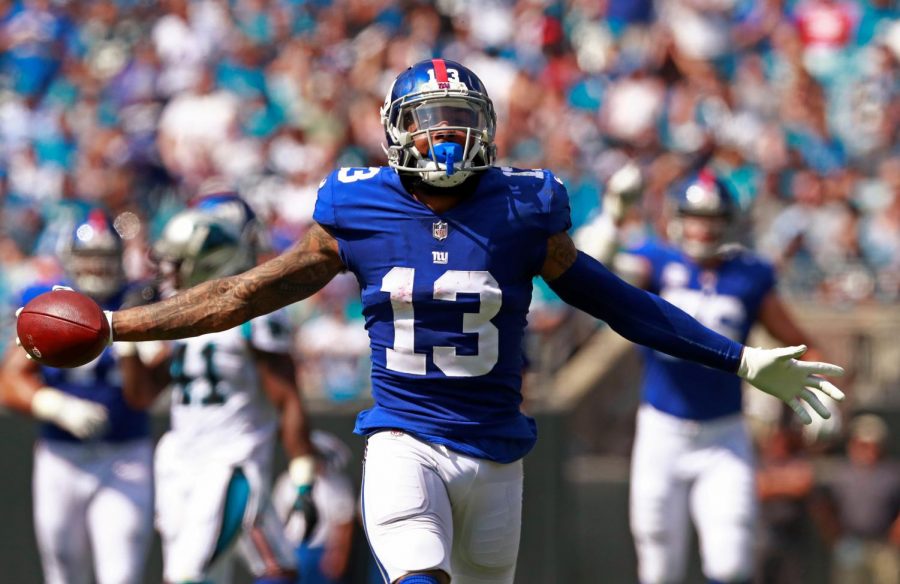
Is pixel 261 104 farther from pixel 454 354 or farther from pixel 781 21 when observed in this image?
pixel 454 354

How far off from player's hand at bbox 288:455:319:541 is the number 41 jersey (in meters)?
1.97

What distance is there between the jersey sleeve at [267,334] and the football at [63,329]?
2021 mm

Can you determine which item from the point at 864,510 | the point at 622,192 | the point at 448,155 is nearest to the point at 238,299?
the point at 448,155

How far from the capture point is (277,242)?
414 inches

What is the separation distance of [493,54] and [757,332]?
3643mm

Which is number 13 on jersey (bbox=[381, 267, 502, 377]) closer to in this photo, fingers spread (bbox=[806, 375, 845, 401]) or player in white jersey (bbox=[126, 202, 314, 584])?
fingers spread (bbox=[806, 375, 845, 401])

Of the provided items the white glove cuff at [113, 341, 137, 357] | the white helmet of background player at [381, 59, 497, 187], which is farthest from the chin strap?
the white glove cuff at [113, 341, 137, 357]

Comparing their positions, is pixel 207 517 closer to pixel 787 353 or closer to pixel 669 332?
pixel 669 332

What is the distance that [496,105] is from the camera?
11.7m

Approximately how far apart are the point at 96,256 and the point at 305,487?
1.45 meters

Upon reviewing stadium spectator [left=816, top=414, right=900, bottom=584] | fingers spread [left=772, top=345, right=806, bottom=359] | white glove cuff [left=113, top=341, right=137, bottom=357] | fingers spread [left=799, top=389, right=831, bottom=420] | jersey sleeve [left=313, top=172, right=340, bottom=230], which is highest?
jersey sleeve [left=313, top=172, right=340, bottom=230]

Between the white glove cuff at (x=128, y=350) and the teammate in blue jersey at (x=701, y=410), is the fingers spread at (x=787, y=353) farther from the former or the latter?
the white glove cuff at (x=128, y=350)

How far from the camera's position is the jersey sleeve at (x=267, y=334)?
6.17m

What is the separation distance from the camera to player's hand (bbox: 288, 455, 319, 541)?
613 centimetres
